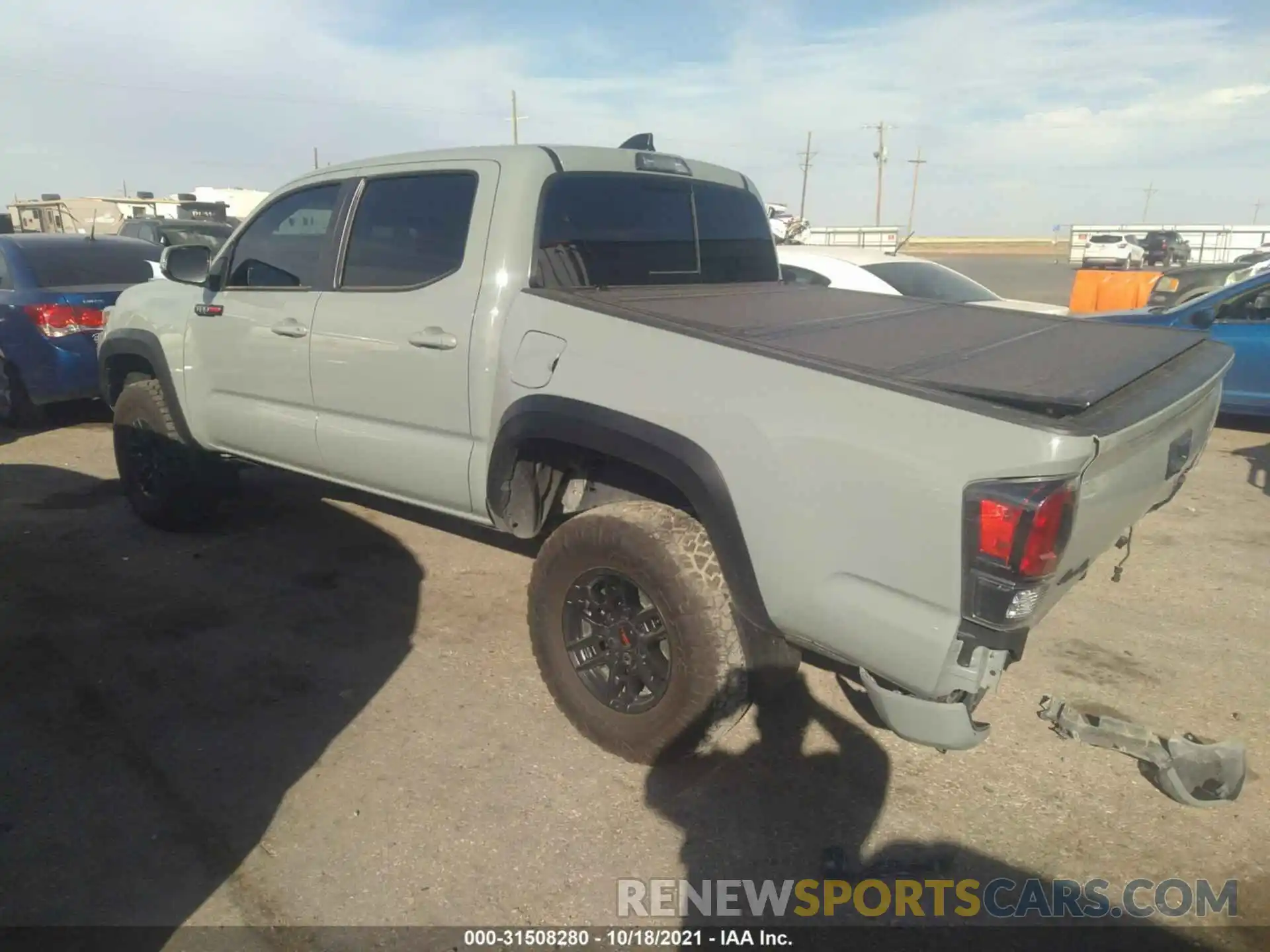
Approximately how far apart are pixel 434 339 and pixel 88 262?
6194 mm

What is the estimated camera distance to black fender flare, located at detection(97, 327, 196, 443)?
191 inches

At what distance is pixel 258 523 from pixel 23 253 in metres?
4.06

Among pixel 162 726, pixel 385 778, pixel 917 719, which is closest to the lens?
pixel 917 719

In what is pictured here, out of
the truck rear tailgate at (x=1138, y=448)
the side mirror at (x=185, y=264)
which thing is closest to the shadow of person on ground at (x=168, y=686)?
the side mirror at (x=185, y=264)

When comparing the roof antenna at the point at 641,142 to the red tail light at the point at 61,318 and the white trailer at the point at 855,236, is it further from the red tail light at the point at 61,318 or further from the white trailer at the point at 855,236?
the white trailer at the point at 855,236

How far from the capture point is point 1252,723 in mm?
3402

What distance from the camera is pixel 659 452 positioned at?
2779mm

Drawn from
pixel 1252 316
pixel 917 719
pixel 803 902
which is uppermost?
pixel 1252 316

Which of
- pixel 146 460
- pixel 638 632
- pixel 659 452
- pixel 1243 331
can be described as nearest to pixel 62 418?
pixel 146 460

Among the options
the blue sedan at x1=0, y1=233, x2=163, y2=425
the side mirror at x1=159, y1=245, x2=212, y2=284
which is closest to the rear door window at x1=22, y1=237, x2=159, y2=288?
the blue sedan at x1=0, y1=233, x2=163, y2=425

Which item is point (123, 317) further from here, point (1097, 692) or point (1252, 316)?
point (1252, 316)

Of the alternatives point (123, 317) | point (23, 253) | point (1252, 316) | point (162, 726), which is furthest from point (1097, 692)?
point (23, 253)

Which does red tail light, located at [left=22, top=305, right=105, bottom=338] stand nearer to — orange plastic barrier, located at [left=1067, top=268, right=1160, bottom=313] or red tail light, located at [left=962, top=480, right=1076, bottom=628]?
red tail light, located at [left=962, top=480, right=1076, bottom=628]

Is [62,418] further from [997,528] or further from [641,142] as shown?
[997,528]
